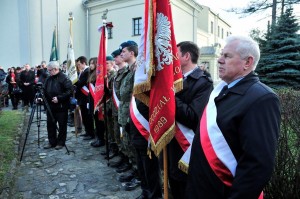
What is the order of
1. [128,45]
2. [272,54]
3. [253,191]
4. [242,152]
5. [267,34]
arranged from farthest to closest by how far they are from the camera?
[267,34] → [272,54] → [128,45] → [242,152] → [253,191]

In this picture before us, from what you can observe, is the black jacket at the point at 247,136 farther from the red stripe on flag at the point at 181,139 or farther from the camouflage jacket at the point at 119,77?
the camouflage jacket at the point at 119,77

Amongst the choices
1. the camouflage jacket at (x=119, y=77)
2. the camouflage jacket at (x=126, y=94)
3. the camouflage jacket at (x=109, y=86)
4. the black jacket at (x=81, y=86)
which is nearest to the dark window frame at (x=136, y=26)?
the black jacket at (x=81, y=86)

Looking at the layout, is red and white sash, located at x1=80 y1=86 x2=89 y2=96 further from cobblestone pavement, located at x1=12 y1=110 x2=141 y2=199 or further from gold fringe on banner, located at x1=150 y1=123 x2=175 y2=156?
gold fringe on banner, located at x1=150 y1=123 x2=175 y2=156

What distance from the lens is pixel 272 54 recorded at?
39.4 ft

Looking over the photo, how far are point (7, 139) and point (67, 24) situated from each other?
2000 centimetres

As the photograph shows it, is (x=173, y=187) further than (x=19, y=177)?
No

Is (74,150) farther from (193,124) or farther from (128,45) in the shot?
(193,124)

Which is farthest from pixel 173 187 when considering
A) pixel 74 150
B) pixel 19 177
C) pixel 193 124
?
pixel 74 150

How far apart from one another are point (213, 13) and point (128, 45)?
39.4 meters

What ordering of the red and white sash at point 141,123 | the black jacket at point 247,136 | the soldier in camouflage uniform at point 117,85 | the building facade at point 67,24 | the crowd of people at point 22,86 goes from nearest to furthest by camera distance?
the black jacket at point 247,136 → the red and white sash at point 141,123 → the soldier in camouflage uniform at point 117,85 → the crowd of people at point 22,86 → the building facade at point 67,24

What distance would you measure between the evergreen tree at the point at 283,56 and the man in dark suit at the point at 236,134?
34.1 ft

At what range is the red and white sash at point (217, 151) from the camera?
1.94 m

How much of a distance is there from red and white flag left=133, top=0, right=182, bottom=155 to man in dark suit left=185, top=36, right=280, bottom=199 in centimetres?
70

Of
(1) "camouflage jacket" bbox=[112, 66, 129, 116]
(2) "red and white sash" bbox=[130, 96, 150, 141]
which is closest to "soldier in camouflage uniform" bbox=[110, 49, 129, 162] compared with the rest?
(1) "camouflage jacket" bbox=[112, 66, 129, 116]
